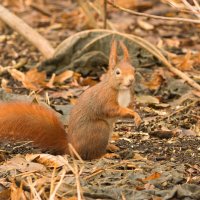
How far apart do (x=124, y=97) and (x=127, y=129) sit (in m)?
0.80

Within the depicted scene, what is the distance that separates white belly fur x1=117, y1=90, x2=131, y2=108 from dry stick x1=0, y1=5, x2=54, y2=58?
2.56 meters

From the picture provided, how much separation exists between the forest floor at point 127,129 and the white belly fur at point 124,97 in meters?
0.32

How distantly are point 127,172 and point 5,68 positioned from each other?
3.17m

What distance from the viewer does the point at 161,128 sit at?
568 centimetres

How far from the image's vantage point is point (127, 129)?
5730 millimetres

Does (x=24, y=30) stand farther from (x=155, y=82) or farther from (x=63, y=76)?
(x=155, y=82)

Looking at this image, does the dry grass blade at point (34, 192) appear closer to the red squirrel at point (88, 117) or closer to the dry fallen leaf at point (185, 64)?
the red squirrel at point (88, 117)

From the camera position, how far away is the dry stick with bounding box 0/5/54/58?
733 centimetres

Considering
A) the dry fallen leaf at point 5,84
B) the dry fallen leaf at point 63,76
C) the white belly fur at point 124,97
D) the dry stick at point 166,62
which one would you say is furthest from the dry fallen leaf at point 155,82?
the white belly fur at point 124,97

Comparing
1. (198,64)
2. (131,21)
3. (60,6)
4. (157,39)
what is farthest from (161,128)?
(60,6)

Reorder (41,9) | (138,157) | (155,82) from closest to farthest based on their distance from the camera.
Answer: (138,157), (155,82), (41,9)

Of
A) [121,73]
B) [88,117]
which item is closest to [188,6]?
[121,73]

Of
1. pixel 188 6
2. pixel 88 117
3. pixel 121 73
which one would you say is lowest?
pixel 88 117

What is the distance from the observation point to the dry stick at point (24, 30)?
24.1 ft
